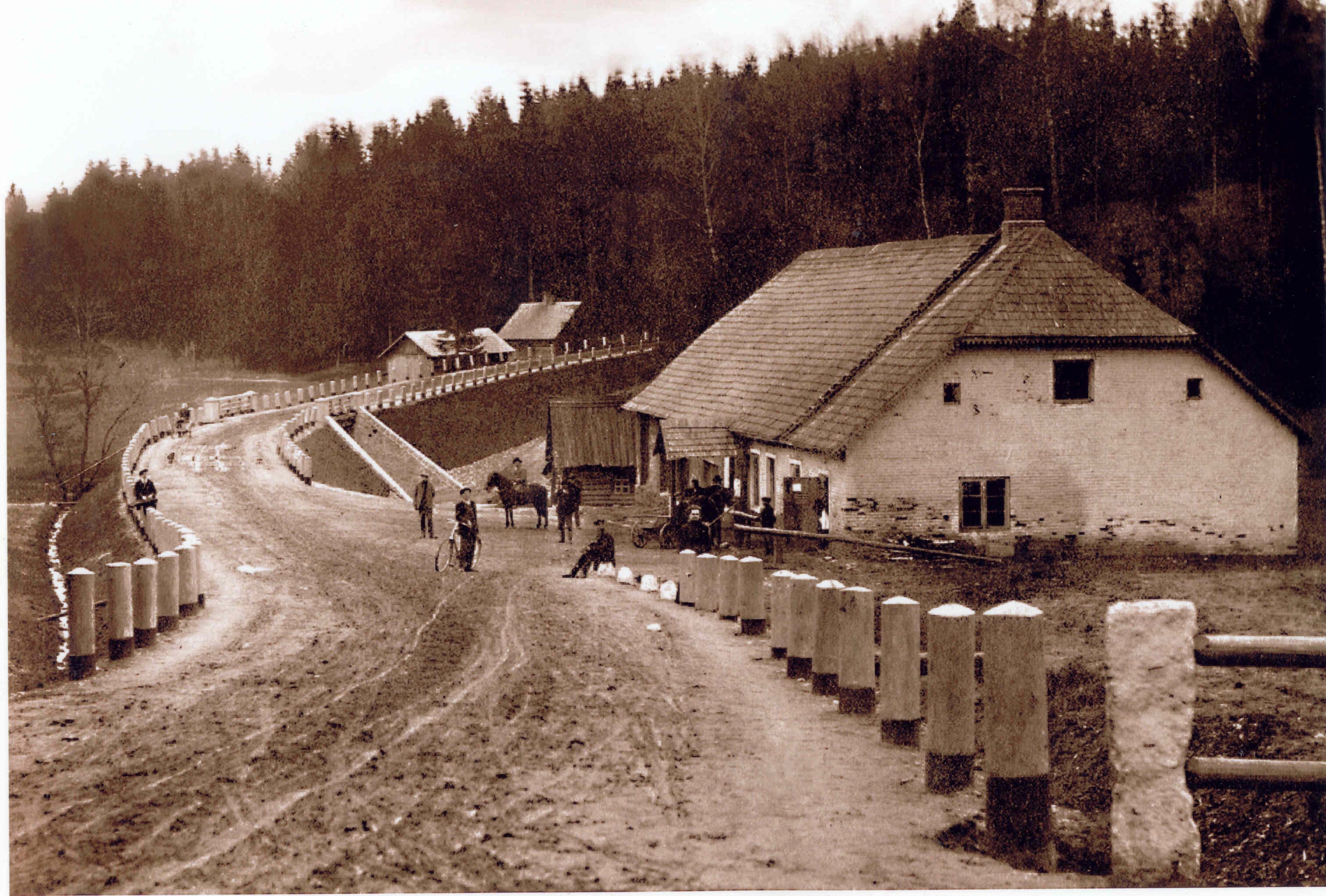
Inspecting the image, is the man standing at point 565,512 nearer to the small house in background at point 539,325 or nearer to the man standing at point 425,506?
the man standing at point 425,506

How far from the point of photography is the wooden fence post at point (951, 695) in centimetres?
694

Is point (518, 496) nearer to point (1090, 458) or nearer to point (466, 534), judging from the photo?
point (466, 534)

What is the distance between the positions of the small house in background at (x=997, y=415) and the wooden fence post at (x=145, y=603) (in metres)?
10.7

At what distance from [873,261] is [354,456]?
1195cm

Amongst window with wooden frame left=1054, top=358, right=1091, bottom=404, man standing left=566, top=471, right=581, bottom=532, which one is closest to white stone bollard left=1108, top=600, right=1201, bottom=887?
man standing left=566, top=471, right=581, bottom=532

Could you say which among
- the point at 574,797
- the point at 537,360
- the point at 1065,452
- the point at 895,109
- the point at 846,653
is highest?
the point at 895,109

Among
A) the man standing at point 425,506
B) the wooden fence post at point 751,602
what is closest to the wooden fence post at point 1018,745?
the wooden fence post at point 751,602

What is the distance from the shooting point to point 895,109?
13664 millimetres

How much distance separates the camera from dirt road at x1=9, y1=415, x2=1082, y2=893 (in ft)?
22.2

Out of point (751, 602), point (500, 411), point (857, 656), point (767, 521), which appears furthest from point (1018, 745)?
point (500, 411)

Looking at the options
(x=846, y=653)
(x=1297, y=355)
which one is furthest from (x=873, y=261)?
(x=846, y=653)

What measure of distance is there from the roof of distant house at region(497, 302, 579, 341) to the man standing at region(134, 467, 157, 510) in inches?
204

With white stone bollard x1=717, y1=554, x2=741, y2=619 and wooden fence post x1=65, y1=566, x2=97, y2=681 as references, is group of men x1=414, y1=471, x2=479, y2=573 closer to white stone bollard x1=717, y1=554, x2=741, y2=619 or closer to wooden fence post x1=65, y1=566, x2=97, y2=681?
white stone bollard x1=717, y1=554, x2=741, y2=619

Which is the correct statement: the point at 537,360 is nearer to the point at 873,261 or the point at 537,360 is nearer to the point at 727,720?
the point at 873,261
